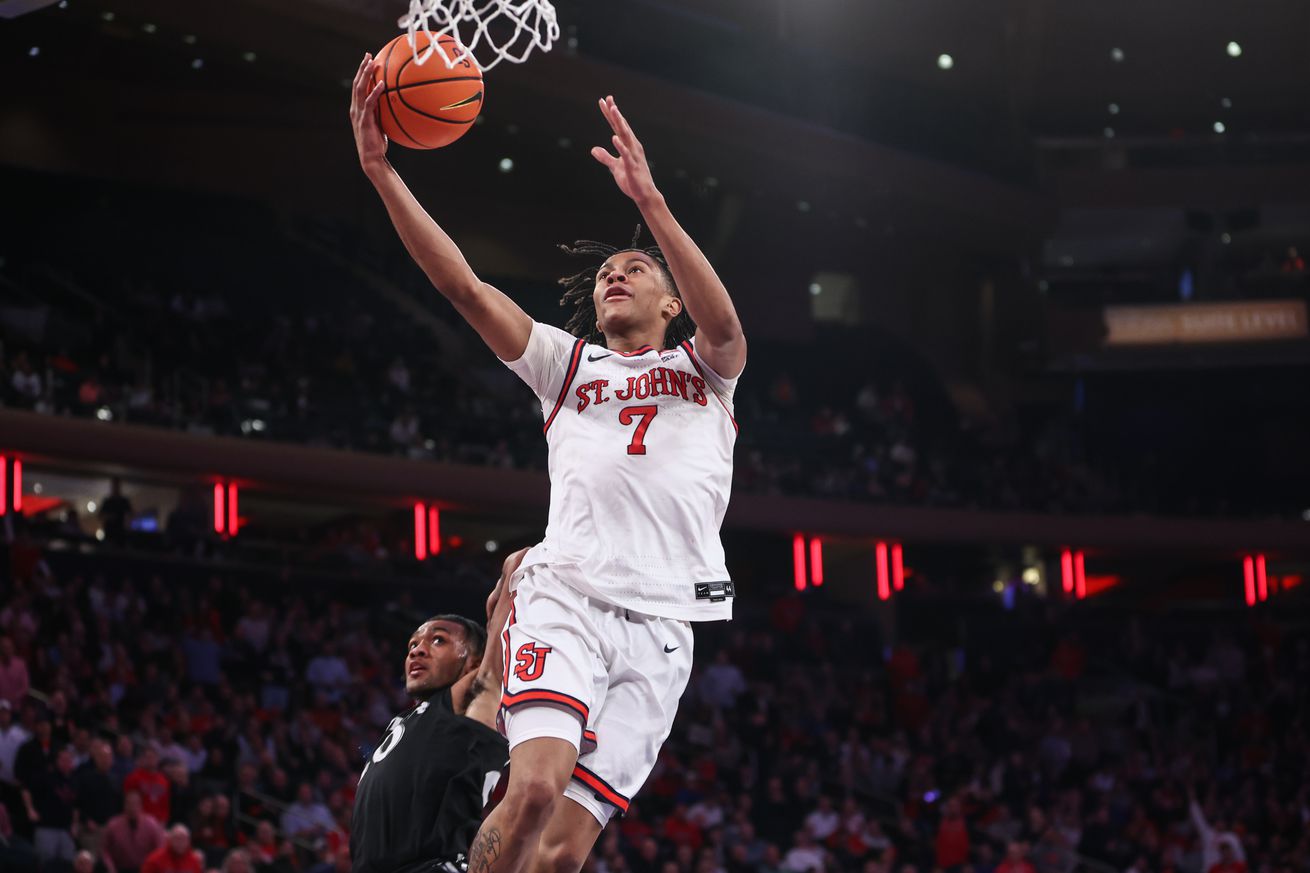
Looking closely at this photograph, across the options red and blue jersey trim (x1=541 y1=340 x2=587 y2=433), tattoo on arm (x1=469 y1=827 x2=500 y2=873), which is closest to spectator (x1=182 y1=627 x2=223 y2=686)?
red and blue jersey trim (x1=541 y1=340 x2=587 y2=433)

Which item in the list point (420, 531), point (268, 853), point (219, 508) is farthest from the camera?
point (420, 531)

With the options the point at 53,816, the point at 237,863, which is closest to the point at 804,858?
the point at 237,863

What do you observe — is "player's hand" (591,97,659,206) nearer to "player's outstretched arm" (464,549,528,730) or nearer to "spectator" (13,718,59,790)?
"player's outstretched arm" (464,549,528,730)

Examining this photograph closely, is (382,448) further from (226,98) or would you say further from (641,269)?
(641,269)

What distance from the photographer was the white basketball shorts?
4.21m

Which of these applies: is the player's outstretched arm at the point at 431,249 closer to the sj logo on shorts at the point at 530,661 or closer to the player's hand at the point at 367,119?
the player's hand at the point at 367,119

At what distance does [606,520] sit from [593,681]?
47 cm

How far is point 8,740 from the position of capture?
11.2 metres

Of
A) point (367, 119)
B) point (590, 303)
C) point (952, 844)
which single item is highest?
point (367, 119)

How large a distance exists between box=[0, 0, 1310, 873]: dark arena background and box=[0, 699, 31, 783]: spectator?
3.4 inches

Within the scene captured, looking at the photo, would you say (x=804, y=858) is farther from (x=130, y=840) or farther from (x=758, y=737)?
(x=130, y=840)

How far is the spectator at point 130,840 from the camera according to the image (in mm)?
10570

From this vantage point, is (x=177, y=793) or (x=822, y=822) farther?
(x=822, y=822)

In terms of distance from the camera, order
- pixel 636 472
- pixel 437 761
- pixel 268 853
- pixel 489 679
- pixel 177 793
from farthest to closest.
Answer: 1. pixel 177 793
2. pixel 268 853
3. pixel 489 679
4. pixel 437 761
5. pixel 636 472
